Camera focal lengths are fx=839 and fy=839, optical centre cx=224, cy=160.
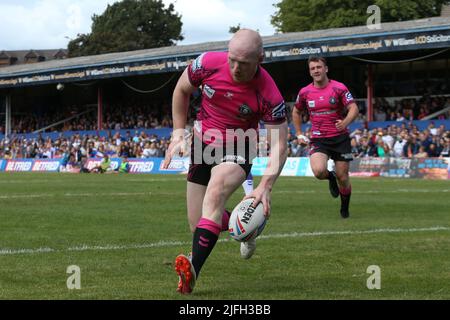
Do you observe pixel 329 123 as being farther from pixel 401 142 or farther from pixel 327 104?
pixel 401 142

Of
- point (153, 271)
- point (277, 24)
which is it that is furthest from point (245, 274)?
point (277, 24)

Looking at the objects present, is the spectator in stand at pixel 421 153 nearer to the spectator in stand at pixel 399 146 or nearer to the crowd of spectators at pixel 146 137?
the crowd of spectators at pixel 146 137

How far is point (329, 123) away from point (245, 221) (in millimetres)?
7351

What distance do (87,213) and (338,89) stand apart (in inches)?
179

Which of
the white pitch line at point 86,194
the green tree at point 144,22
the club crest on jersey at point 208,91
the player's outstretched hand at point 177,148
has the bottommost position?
the white pitch line at point 86,194

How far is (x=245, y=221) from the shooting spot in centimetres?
649

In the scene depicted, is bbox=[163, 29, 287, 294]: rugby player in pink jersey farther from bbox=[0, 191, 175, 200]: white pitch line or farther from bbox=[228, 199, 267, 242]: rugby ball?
bbox=[0, 191, 175, 200]: white pitch line

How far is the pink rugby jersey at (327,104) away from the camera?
44.1 feet

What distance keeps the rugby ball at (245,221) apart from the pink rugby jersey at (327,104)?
7.15 meters

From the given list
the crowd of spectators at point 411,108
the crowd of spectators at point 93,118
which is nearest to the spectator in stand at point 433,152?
the crowd of spectators at point 411,108

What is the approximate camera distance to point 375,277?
679 cm

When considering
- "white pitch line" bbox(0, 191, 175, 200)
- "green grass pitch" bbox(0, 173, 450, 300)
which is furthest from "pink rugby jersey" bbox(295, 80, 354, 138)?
"white pitch line" bbox(0, 191, 175, 200)

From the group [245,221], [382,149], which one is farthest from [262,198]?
[382,149]
